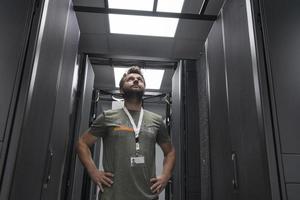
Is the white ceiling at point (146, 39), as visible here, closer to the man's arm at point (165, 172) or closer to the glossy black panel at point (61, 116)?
the glossy black panel at point (61, 116)

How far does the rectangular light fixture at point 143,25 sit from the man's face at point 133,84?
52.9 inches

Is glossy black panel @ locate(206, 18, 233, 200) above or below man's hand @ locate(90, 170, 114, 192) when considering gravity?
above

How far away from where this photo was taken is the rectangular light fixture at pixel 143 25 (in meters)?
3.01

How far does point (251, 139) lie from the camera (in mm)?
1293

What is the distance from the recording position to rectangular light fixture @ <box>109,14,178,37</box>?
9.89ft

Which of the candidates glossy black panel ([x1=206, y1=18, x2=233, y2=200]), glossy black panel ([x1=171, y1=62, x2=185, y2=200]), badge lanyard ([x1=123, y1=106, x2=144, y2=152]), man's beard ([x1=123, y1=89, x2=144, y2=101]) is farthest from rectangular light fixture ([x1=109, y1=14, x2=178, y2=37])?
badge lanyard ([x1=123, y1=106, x2=144, y2=152])

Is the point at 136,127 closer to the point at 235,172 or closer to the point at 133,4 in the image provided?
the point at 235,172

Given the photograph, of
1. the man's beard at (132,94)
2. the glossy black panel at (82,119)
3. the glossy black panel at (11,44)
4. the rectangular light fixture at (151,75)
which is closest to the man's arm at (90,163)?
the man's beard at (132,94)

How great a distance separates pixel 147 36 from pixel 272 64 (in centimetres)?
237

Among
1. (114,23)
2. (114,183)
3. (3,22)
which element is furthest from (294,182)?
(114,23)

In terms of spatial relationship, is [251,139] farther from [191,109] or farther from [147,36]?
[147,36]

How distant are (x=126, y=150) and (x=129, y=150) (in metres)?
0.02

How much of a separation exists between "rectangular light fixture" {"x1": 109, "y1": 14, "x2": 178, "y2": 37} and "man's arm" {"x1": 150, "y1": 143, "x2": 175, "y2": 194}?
5.67 ft

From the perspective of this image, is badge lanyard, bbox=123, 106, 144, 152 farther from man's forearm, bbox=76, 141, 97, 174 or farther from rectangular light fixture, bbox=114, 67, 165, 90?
rectangular light fixture, bbox=114, 67, 165, 90
